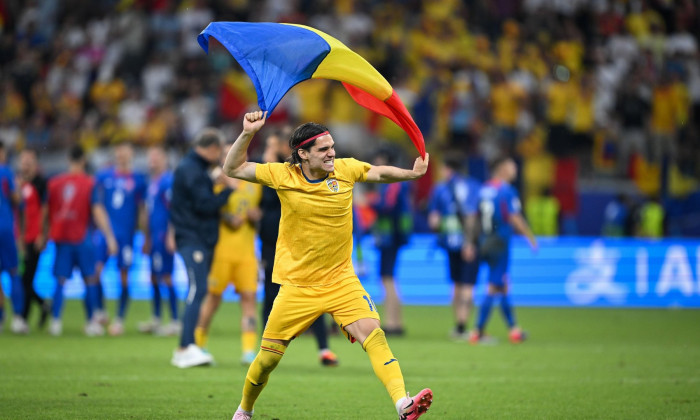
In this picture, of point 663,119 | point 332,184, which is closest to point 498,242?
point 332,184

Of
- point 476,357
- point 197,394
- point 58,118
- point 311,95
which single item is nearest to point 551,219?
point 311,95

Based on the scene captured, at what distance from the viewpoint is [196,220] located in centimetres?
1059

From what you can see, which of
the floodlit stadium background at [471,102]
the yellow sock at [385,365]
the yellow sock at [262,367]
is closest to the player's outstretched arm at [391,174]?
the yellow sock at [385,365]

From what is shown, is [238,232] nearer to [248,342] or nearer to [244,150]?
[248,342]

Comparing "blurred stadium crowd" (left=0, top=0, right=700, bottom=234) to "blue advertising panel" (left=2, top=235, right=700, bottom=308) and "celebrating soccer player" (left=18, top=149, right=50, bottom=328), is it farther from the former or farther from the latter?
"celebrating soccer player" (left=18, top=149, right=50, bottom=328)

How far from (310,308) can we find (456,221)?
833 centimetres

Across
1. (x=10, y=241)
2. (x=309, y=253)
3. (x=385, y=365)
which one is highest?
(x=309, y=253)

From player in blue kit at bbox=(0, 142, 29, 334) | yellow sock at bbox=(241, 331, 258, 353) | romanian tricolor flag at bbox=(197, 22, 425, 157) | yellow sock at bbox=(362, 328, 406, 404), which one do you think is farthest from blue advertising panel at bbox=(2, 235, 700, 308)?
yellow sock at bbox=(362, 328, 406, 404)

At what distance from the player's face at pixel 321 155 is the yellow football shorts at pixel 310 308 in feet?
2.77

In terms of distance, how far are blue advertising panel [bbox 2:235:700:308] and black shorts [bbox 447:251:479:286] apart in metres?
4.25

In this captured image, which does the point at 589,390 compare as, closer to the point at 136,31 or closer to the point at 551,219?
the point at 551,219

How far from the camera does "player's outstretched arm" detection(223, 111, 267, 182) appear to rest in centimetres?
668

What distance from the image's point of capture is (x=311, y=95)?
24141mm

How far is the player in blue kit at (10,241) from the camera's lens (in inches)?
542
